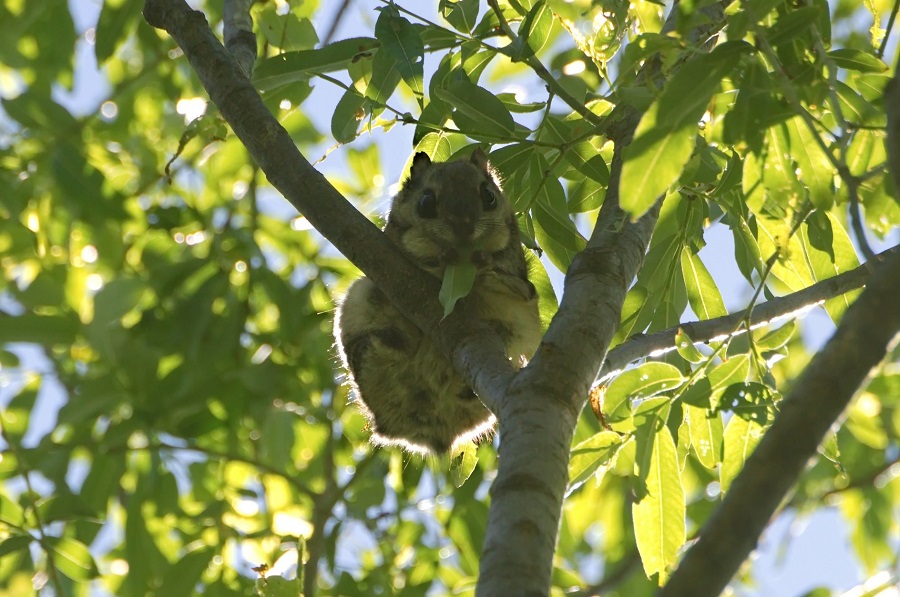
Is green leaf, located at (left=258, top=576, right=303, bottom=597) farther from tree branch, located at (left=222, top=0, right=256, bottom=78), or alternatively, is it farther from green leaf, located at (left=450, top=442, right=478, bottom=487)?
tree branch, located at (left=222, top=0, right=256, bottom=78)

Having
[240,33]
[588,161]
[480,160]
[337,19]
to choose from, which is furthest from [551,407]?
[337,19]

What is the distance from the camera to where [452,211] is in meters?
4.30

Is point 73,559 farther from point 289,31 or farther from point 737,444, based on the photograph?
point 737,444

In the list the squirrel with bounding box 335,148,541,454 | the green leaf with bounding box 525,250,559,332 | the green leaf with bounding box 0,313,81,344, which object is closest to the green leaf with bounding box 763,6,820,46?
the squirrel with bounding box 335,148,541,454

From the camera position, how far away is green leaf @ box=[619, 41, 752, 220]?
6.51 ft

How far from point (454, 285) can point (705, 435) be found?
97 cm

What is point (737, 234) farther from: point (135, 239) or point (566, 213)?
point (135, 239)

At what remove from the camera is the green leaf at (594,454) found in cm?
310

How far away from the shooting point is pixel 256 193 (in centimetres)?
652

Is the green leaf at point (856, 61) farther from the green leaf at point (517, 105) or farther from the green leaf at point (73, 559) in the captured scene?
the green leaf at point (73, 559)

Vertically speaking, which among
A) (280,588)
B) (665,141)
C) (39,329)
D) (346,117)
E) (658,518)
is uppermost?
(39,329)

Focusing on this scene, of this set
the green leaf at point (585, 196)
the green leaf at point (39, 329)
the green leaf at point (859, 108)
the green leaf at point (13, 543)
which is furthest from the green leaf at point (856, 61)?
the green leaf at point (39, 329)

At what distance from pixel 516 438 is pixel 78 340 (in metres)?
3.20

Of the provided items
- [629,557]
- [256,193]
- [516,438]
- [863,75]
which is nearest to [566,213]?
[863,75]
